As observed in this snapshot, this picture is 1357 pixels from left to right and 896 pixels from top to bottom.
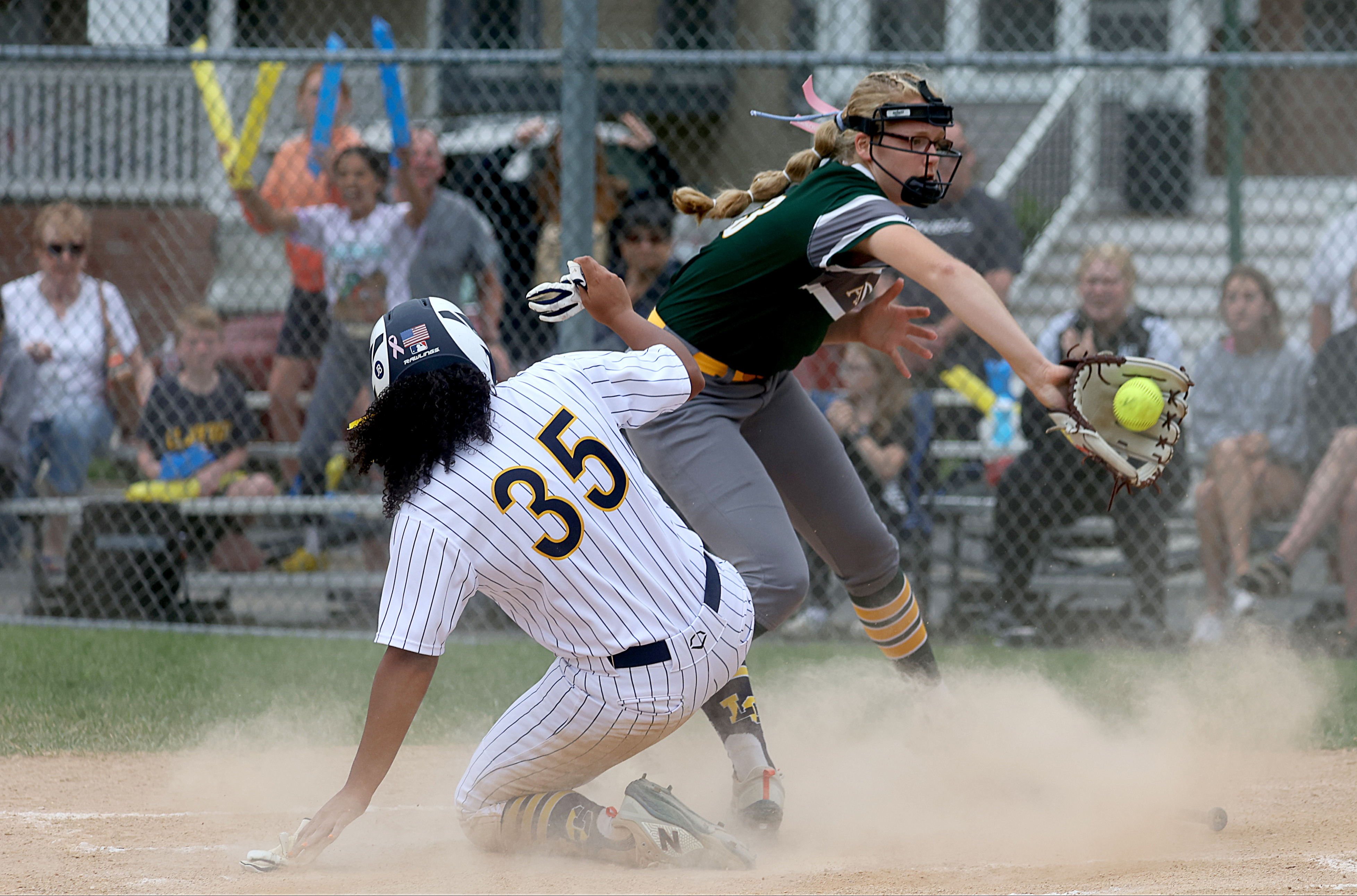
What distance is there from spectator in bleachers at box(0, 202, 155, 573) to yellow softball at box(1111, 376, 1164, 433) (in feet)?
16.6

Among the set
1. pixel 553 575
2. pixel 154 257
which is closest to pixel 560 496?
pixel 553 575

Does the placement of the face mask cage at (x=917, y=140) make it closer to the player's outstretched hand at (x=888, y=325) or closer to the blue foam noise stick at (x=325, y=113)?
the player's outstretched hand at (x=888, y=325)

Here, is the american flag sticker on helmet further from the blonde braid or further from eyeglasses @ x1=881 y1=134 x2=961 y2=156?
eyeglasses @ x1=881 y1=134 x2=961 y2=156

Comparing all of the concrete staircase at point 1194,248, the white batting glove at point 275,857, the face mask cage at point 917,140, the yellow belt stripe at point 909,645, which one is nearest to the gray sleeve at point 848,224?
→ the face mask cage at point 917,140

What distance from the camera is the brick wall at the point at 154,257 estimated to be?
27.2 feet

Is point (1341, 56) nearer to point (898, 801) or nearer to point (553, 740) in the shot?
point (898, 801)

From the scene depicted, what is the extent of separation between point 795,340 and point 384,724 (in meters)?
1.46

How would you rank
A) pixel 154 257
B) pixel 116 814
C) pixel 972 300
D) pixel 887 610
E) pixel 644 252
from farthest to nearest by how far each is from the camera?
pixel 154 257 < pixel 644 252 < pixel 887 610 < pixel 116 814 < pixel 972 300

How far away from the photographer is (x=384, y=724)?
2.75 m

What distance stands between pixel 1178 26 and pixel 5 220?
9.24 meters

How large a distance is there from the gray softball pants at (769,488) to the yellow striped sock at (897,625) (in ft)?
0.20

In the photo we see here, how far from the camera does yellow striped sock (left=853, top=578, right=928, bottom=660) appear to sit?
3.80m

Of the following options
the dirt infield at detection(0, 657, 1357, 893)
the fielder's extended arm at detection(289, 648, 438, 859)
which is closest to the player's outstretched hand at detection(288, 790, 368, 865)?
the fielder's extended arm at detection(289, 648, 438, 859)

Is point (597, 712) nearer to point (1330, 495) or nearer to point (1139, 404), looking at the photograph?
point (1139, 404)
